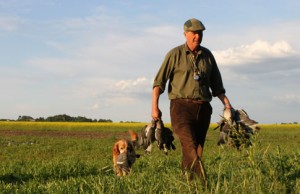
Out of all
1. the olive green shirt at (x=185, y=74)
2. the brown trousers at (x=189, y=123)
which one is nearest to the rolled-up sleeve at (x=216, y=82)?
the olive green shirt at (x=185, y=74)

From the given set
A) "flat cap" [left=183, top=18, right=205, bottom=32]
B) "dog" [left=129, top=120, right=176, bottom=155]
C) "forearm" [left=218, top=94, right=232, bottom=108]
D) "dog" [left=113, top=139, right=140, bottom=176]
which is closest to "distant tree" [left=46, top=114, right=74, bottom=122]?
"dog" [left=129, top=120, right=176, bottom=155]

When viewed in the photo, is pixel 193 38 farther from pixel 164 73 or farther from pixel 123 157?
pixel 123 157

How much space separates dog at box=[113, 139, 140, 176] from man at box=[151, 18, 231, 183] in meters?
2.94

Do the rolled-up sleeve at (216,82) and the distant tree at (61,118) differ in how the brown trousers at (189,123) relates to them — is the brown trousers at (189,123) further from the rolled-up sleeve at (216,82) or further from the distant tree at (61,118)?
the distant tree at (61,118)

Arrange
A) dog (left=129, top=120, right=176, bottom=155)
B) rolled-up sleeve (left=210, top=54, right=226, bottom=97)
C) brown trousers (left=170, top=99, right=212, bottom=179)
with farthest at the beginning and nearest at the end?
dog (left=129, top=120, right=176, bottom=155) < rolled-up sleeve (left=210, top=54, right=226, bottom=97) < brown trousers (left=170, top=99, right=212, bottom=179)

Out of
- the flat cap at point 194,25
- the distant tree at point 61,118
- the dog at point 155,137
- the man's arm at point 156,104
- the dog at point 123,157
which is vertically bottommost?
the dog at point 123,157

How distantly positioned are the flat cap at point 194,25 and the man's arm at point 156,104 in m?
0.93

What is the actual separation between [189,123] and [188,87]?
495 millimetres

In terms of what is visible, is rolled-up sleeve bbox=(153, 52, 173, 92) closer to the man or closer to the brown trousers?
the man

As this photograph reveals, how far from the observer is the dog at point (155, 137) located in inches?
441

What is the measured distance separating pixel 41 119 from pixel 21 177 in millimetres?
61540

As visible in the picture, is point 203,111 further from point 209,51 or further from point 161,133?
point 161,133

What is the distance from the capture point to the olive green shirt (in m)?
6.61

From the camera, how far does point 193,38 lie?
21.8ft
